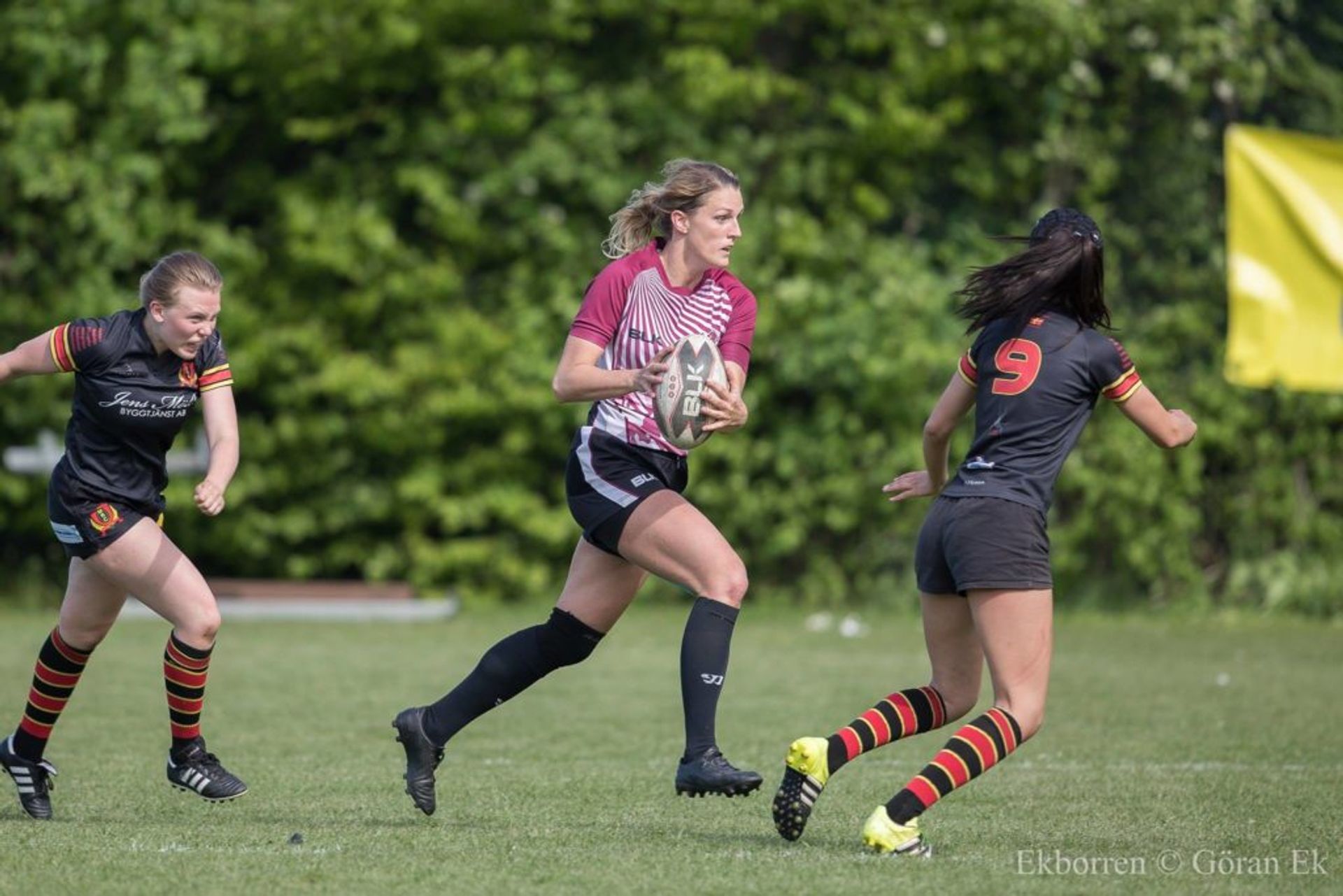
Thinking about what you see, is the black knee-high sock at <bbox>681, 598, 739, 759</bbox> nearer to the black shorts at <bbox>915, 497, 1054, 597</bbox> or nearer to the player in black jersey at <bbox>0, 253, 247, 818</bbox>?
the black shorts at <bbox>915, 497, 1054, 597</bbox>

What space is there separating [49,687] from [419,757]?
1.33m

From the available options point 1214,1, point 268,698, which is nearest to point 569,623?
point 268,698

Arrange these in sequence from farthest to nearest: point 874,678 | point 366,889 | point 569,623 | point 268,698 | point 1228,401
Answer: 1. point 1228,401
2. point 874,678
3. point 268,698
4. point 569,623
5. point 366,889

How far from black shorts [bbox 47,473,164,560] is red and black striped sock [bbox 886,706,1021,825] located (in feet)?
8.41

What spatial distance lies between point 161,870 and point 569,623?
1462 millimetres

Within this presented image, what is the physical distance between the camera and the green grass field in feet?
15.9

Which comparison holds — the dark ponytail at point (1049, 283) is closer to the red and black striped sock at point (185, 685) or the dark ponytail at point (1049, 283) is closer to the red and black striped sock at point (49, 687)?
the red and black striped sock at point (185, 685)

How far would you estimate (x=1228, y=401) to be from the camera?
13.7 metres

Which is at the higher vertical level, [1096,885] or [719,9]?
[719,9]

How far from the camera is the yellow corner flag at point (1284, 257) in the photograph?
1323 cm

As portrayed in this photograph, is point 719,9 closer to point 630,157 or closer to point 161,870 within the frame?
point 630,157

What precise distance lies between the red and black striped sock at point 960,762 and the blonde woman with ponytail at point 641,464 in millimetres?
618


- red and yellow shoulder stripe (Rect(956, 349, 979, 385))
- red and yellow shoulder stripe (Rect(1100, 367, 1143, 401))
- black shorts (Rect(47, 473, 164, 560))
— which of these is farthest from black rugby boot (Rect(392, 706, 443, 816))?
red and yellow shoulder stripe (Rect(1100, 367, 1143, 401))

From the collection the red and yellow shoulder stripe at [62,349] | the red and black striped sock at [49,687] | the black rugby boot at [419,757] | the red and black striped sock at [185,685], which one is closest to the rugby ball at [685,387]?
the black rugby boot at [419,757]
